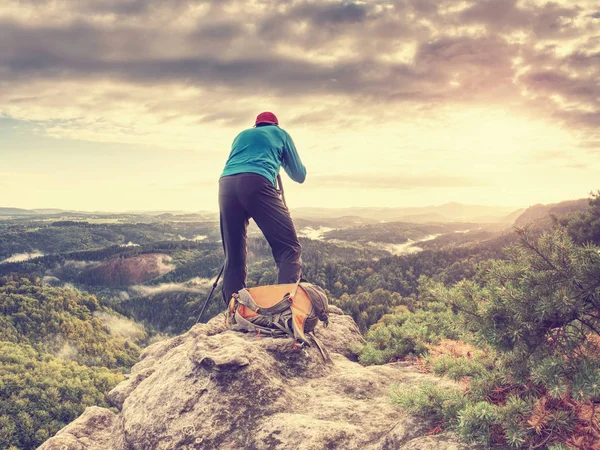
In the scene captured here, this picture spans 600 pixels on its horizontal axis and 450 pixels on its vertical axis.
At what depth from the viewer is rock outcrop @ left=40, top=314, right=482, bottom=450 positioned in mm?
4547

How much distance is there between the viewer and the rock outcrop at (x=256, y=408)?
455cm

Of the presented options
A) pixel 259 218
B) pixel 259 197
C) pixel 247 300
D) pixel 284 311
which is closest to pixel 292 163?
pixel 259 197

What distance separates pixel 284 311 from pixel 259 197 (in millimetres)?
2205

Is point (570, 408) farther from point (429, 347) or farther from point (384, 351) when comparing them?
point (384, 351)

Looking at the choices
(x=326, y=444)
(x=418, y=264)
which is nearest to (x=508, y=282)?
(x=326, y=444)

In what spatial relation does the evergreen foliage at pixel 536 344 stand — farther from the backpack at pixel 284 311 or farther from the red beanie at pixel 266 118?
the red beanie at pixel 266 118

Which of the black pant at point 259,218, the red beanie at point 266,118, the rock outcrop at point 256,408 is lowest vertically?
the rock outcrop at point 256,408

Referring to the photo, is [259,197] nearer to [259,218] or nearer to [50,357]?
[259,218]

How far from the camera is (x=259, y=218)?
7.27 meters

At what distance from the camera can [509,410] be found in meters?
3.48

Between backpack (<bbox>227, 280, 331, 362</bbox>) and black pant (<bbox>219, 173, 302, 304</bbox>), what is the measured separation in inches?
16.9

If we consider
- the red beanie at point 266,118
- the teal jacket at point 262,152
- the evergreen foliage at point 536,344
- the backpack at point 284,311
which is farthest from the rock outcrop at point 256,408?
the red beanie at point 266,118

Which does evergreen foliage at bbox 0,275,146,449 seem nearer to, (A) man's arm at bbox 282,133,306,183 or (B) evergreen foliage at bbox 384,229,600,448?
(A) man's arm at bbox 282,133,306,183

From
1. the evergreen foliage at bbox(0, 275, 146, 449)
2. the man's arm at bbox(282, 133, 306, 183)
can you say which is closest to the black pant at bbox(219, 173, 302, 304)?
the man's arm at bbox(282, 133, 306, 183)
